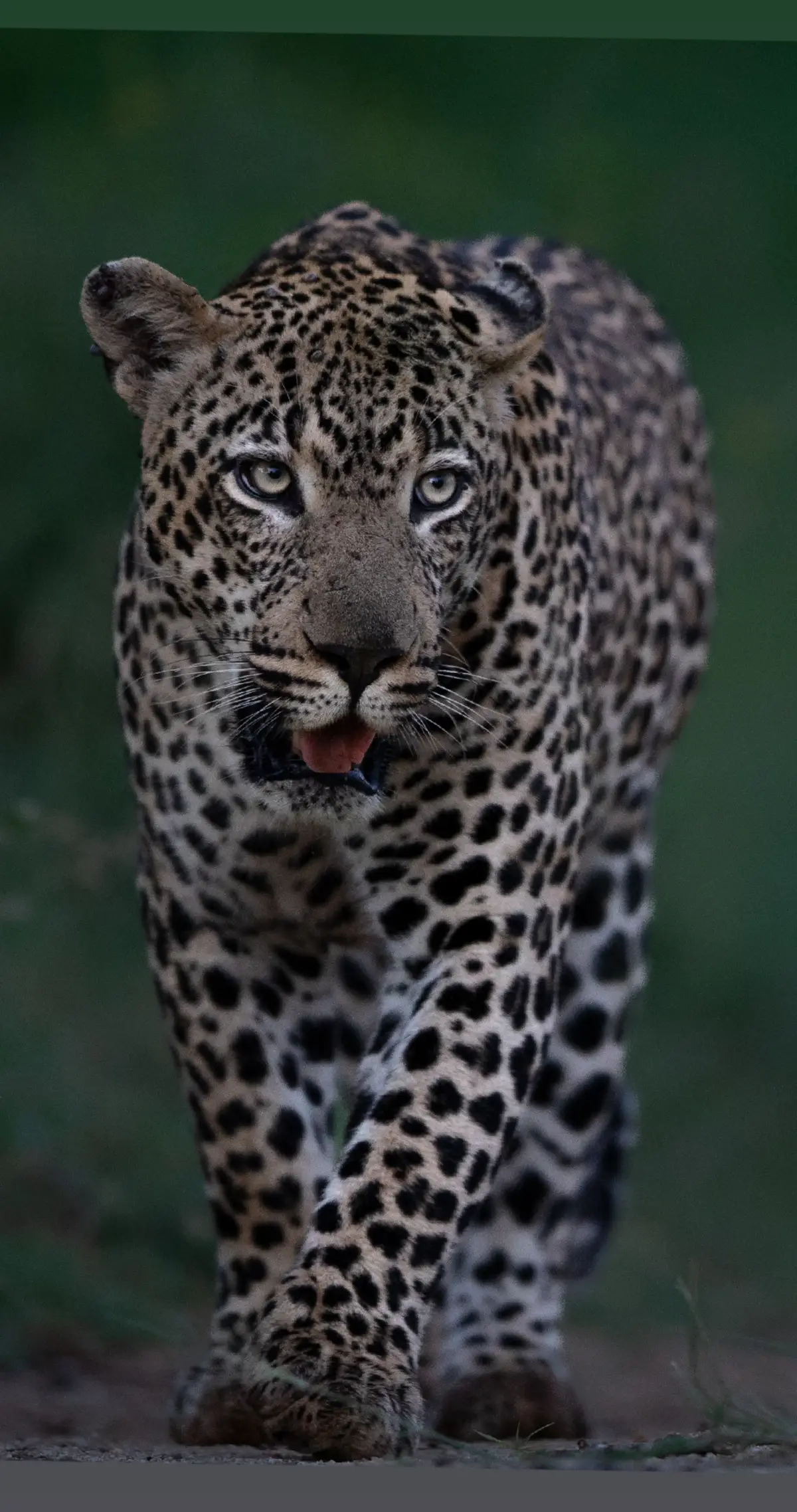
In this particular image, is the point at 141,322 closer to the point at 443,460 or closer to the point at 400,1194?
the point at 443,460

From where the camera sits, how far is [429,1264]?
6961mm

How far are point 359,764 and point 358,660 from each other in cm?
42

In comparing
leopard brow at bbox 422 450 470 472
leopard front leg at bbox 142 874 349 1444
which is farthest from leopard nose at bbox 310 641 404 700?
leopard front leg at bbox 142 874 349 1444

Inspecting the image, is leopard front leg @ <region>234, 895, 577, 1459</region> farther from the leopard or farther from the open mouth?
the open mouth

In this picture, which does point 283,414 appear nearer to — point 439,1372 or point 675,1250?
point 439,1372

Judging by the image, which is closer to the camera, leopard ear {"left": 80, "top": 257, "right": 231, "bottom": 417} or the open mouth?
the open mouth

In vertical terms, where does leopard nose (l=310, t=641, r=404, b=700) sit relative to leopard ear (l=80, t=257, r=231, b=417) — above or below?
below

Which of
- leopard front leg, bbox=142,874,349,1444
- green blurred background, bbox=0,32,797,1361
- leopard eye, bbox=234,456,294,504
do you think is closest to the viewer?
leopard eye, bbox=234,456,294,504

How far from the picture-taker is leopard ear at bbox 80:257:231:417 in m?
7.36

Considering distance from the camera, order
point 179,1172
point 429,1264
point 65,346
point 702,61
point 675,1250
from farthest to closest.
Answer: 1. point 675,1250
2. point 179,1172
3. point 65,346
4. point 702,61
5. point 429,1264

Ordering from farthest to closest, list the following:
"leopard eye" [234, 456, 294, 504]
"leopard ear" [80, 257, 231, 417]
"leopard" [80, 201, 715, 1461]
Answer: "leopard ear" [80, 257, 231, 417], "leopard eye" [234, 456, 294, 504], "leopard" [80, 201, 715, 1461]

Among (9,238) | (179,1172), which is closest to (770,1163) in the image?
(179,1172)

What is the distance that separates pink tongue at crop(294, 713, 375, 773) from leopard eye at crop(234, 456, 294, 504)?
62 centimetres

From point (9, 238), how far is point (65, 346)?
1239 millimetres
